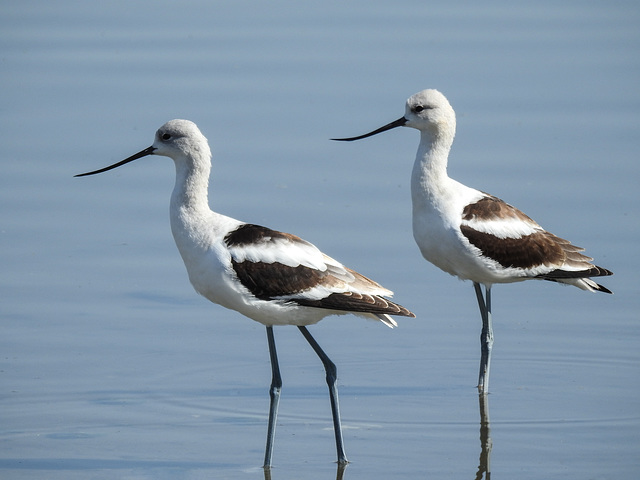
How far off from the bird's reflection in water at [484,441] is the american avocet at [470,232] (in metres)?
0.20

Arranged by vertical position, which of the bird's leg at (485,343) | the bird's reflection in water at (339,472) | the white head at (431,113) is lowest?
the bird's reflection in water at (339,472)

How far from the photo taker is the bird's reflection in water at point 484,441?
22.7 feet

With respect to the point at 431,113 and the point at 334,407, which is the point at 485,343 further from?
the point at 334,407

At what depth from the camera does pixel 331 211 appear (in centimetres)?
1109

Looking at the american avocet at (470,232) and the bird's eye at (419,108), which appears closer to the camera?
the american avocet at (470,232)

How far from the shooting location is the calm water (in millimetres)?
7371

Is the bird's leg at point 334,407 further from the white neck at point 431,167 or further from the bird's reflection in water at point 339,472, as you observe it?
the white neck at point 431,167

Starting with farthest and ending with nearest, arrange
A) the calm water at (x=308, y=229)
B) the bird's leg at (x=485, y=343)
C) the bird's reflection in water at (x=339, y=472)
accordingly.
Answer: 1. the bird's leg at (x=485, y=343)
2. the calm water at (x=308, y=229)
3. the bird's reflection in water at (x=339, y=472)

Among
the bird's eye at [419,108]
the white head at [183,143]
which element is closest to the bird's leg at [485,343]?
the bird's eye at [419,108]

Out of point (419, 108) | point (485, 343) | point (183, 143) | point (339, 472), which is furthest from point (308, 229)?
point (339, 472)

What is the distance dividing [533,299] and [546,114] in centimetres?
407

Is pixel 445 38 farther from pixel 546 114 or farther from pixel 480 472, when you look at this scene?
pixel 480 472

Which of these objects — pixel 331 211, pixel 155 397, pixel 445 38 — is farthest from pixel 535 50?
pixel 155 397

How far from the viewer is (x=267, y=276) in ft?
23.1
